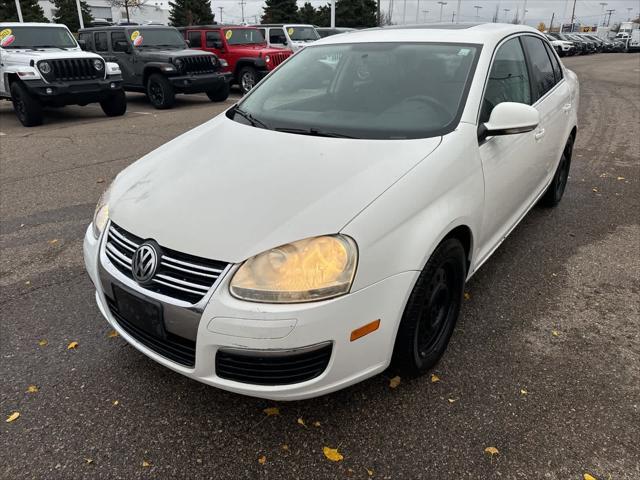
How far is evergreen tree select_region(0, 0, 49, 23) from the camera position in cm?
3556

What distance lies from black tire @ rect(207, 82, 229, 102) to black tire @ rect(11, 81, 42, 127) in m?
3.97

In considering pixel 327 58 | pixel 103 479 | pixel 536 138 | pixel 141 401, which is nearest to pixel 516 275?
pixel 536 138

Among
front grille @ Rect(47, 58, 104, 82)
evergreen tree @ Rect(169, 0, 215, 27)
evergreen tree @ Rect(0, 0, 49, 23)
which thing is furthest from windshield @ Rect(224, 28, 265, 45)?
evergreen tree @ Rect(169, 0, 215, 27)

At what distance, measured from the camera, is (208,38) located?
14125 mm

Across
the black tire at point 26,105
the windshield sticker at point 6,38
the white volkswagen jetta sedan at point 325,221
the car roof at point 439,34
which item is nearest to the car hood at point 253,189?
the white volkswagen jetta sedan at point 325,221

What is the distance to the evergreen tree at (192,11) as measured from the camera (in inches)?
1822

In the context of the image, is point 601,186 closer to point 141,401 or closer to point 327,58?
point 327,58

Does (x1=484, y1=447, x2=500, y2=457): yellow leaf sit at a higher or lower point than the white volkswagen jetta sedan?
lower

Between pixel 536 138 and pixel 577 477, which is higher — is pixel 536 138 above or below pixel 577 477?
above

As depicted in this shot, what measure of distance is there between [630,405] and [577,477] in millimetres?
591

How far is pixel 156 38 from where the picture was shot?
40.1 feet

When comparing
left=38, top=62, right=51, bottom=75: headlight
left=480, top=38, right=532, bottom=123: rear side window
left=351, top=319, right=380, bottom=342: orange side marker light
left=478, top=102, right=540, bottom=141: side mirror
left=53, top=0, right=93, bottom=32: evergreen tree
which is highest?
left=53, top=0, right=93, bottom=32: evergreen tree

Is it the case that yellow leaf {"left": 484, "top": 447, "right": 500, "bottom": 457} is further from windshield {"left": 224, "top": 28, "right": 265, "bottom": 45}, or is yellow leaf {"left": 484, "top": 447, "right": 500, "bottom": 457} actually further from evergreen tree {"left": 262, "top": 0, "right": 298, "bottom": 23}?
evergreen tree {"left": 262, "top": 0, "right": 298, "bottom": 23}

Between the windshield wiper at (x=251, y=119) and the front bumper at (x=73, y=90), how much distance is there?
753 centimetres
